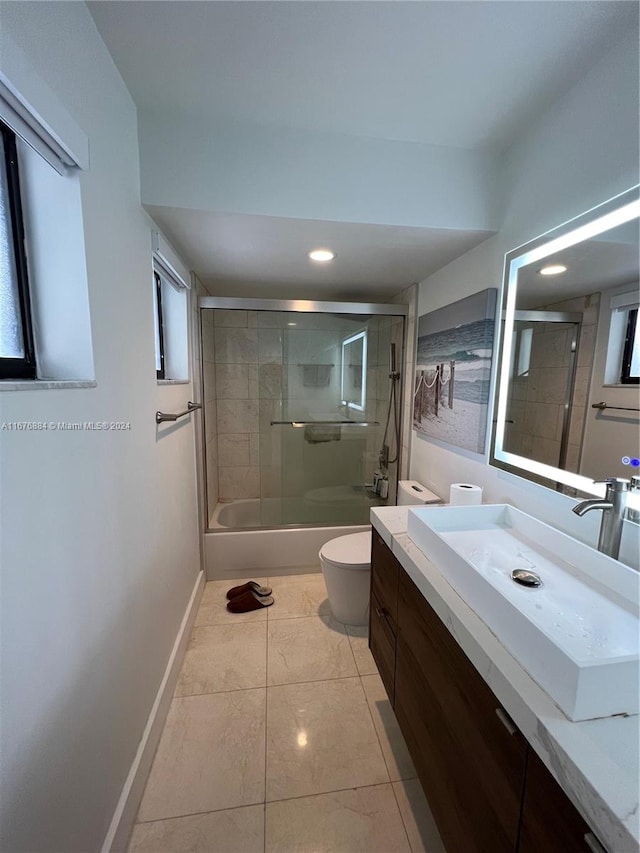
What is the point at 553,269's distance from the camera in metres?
1.24

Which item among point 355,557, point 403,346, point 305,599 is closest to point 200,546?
point 305,599

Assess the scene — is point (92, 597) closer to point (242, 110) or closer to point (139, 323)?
point (139, 323)

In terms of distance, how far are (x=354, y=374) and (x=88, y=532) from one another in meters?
2.27

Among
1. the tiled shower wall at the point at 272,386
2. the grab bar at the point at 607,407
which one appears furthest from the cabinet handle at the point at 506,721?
the tiled shower wall at the point at 272,386

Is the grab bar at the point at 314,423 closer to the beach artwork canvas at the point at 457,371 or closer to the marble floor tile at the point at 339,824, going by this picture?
the beach artwork canvas at the point at 457,371

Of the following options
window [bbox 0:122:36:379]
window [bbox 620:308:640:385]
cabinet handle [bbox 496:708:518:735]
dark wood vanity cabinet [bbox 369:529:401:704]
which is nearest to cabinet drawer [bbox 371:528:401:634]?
dark wood vanity cabinet [bbox 369:529:401:704]

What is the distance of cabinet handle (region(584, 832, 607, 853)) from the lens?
488mm

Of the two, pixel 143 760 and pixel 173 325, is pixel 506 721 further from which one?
pixel 173 325

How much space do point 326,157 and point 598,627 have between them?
182 cm

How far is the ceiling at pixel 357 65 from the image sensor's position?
3.04 ft

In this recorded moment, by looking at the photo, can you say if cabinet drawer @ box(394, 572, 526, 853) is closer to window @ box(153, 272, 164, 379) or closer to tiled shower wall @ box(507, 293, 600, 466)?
tiled shower wall @ box(507, 293, 600, 466)

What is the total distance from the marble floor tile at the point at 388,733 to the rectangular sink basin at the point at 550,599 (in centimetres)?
89

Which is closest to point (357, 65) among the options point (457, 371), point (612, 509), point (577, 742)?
point (457, 371)

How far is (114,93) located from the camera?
3.60ft
